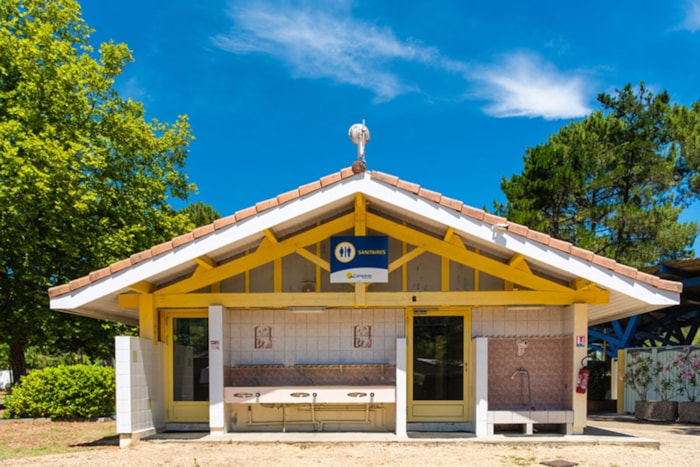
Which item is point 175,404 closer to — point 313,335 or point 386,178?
point 313,335

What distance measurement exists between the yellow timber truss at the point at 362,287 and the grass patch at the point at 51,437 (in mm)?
1752

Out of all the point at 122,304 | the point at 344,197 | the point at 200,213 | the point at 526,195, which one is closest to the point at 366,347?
the point at 344,197

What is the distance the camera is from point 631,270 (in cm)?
781

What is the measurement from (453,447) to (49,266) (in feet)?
41.1

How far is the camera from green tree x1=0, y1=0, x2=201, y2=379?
14734 millimetres

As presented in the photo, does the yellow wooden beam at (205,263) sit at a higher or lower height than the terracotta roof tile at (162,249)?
lower

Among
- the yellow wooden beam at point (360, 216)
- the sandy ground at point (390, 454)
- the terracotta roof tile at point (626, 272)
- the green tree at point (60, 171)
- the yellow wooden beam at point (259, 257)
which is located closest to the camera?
the sandy ground at point (390, 454)

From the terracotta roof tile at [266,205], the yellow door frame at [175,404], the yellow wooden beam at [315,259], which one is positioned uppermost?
the terracotta roof tile at [266,205]

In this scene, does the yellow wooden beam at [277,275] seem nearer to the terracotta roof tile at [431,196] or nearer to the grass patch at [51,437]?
the terracotta roof tile at [431,196]

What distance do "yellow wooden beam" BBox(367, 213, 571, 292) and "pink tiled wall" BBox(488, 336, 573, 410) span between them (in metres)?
0.95

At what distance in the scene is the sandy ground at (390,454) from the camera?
6.78 metres

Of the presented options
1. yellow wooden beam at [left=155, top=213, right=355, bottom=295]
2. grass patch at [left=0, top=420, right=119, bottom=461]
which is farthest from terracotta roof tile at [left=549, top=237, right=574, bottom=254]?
grass patch at [left=0, top=420, right=119, bottom=461]

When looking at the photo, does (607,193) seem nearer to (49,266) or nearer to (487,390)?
(487,390)

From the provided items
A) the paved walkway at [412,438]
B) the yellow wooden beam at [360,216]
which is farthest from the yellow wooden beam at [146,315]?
the yellow wooden beam at [360,216]
